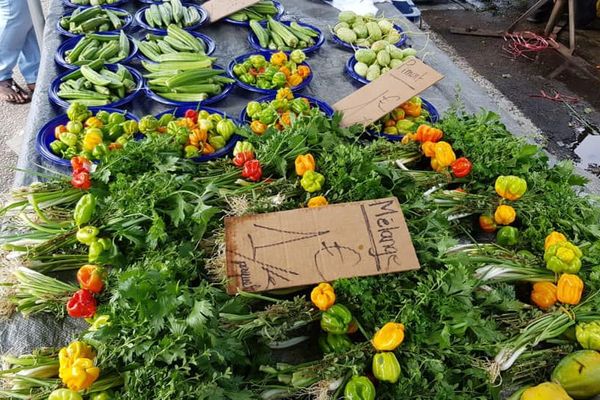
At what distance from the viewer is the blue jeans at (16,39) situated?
13.2 ft

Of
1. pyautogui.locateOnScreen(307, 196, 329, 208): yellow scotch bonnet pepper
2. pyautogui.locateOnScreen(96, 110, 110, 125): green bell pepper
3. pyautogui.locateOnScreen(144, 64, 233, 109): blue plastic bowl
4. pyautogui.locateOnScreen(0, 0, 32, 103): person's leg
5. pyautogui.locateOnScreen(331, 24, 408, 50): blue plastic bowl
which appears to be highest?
pyautogui.locateOnScreen(307, 196, 329, 208): yellow scotch bonnet pepper

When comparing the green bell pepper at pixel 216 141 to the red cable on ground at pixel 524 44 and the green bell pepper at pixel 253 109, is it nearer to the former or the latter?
the green bell pepper at pixel 253 109

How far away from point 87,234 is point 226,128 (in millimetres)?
1010

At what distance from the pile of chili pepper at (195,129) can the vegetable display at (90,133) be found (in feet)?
0.40

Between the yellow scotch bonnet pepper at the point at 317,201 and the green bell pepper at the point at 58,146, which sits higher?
the yellow scotch bonnet pepper at the point at 317,201

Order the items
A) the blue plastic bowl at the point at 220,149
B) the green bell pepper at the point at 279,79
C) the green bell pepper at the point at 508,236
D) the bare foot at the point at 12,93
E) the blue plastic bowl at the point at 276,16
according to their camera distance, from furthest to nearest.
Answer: the bare foot at the point at 12,93 → the blue plastic bowl at the point at 276,16 → the green bell pepper at the point at 279,79 → the blue plastic bowl at the point at 220,149 → the green bell pepper at the point at 508,236

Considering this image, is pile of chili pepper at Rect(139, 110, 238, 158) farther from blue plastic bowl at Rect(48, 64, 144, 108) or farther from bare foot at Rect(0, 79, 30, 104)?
bare foot at Rect(0, 79, 30, 104)

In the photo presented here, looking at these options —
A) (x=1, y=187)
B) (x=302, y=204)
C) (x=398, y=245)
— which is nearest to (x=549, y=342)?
(x=398, y=245)

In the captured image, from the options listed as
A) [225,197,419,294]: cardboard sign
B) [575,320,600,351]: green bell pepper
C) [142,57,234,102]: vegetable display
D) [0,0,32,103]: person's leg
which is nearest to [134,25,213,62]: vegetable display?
[142,57,234,102]: vegetable display

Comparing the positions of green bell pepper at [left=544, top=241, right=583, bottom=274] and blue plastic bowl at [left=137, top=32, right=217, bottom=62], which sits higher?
green bell pepper at [left=544, top=241, right=583, bottom=274]

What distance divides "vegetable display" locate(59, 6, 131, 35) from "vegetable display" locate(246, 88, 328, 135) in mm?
1673

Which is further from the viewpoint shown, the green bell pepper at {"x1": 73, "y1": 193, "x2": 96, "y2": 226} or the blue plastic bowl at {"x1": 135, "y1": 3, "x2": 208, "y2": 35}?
the blue plastic bowl at {"x1": 135, "y1": 3, "x2": 208, "y2": 35}

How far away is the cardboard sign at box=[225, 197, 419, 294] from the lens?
1727 mm

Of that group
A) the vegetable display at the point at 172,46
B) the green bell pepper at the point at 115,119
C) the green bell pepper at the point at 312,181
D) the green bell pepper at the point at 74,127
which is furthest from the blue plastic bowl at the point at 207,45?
the green bell pepper at the point at 312,181
